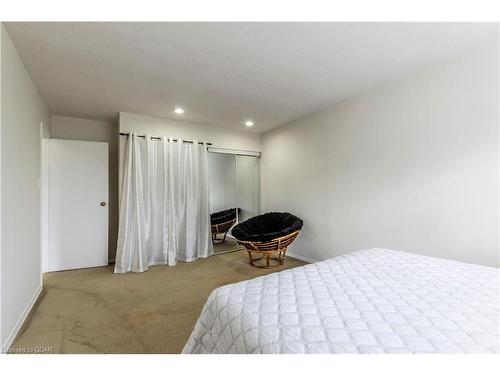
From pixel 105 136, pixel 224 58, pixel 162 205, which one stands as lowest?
pixel 162 205

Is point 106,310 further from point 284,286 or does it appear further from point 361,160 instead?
point 361,160

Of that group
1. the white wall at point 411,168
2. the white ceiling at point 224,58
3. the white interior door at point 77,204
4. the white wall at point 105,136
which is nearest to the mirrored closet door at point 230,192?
the white wall at point 411,168

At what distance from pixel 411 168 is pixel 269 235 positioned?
182 centimetres

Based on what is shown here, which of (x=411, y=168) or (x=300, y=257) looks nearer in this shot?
(x=411, y=168)

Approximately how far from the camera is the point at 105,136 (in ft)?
13.0

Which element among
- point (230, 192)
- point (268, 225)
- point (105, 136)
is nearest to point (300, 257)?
point (268, 225)

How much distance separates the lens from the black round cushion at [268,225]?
11.3 feet

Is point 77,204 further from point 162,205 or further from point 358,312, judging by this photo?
point 358,312

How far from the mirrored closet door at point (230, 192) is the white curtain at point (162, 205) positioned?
24cm

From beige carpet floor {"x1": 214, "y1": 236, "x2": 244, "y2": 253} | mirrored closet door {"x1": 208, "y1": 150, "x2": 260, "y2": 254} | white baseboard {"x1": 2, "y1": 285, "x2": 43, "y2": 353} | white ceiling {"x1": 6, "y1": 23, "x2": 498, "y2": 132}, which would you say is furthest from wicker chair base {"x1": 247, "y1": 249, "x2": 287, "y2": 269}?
white baseboard {"x1": 2, "y1": 285, "x2": 43, "y2": 353}

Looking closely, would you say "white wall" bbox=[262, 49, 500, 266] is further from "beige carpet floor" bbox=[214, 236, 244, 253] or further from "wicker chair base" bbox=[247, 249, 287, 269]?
"beige carpet floor" bbox=[214, 236, 244, 253]

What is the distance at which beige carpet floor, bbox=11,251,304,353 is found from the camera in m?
1.76

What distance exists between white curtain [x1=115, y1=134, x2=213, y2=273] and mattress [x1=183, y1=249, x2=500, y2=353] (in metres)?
2.52

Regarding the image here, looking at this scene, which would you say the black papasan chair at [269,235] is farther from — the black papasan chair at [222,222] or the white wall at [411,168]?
the black papasan chair at [222,222]
